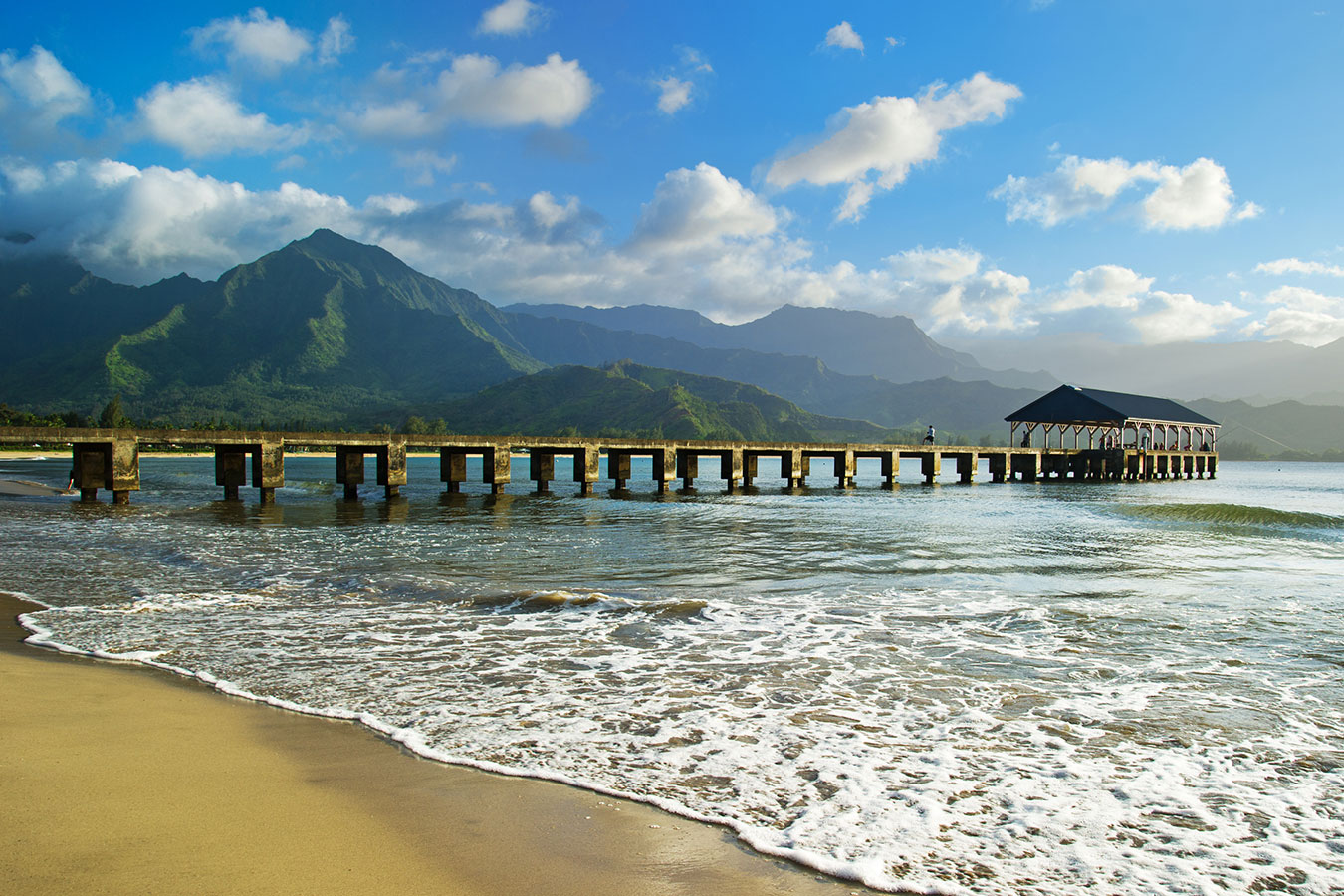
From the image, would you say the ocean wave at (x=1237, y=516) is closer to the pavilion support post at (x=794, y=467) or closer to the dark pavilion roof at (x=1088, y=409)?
the pavilion support post at (x=794, y=467)

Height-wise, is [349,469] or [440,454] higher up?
[440,454]

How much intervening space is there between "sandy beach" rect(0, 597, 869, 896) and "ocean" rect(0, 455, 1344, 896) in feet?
1.41

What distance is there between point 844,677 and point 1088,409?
3642 inches

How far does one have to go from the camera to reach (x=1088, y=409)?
87.6 metres

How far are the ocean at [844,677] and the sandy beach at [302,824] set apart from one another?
16.9 inches

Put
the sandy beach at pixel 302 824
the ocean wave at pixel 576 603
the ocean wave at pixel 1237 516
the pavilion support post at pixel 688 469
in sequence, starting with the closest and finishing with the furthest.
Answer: the sandy beach at pixel 302 824, the ocean wave at pixel 576 603, the ocean wave at pixel 1237 516, the pavilion support post at pixel 688 469

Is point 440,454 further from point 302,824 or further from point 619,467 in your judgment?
point 302,824

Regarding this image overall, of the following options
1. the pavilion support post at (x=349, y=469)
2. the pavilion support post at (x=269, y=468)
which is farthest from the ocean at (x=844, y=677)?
the pavilion support post at (x=349, y=469)

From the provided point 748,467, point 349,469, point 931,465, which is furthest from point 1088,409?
point 349,469

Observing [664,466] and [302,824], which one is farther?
[664,466]

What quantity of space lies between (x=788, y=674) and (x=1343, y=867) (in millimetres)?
5133

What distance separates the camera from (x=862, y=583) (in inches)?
633

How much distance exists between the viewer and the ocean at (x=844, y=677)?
507cm

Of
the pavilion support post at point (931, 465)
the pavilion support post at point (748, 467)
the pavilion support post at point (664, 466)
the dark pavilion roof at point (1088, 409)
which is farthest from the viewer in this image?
the dark pavilion roof at point (1088, 409)
